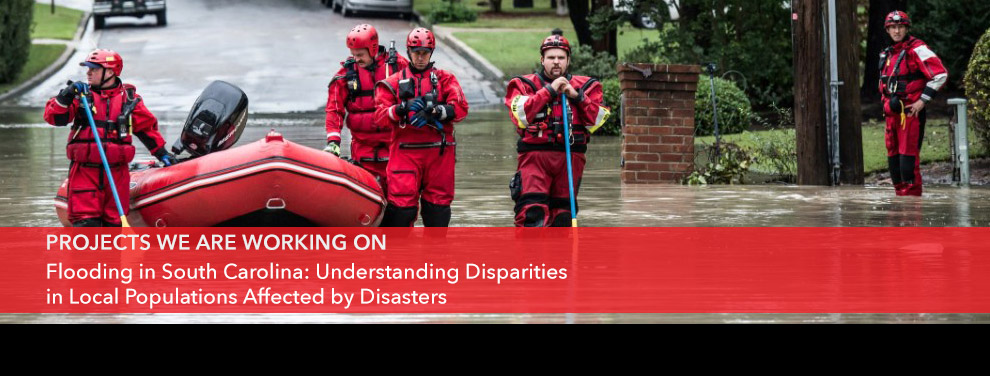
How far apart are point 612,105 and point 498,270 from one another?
1271 cm

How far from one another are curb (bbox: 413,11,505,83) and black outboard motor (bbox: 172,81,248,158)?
21.4 metres

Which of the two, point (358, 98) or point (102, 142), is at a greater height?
point (358, 98)

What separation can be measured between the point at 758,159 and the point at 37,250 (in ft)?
27.9

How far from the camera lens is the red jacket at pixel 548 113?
10.4 m

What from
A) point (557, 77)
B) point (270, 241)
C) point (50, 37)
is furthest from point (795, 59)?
point (50, 37)

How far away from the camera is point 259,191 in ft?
33.9

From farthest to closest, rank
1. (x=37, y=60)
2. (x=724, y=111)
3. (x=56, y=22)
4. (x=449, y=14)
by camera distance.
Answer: (x=449, y=14) < (x=56, y=22) < (x=37, y=60) < (x=724, y=111)

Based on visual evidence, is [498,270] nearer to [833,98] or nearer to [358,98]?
[358,98]

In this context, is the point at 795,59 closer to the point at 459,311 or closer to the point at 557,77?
the point at 557,77

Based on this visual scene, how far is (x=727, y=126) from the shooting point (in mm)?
21266

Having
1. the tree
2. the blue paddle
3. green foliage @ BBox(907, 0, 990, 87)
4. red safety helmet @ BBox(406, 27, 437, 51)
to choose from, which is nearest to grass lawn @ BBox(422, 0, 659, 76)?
the tree

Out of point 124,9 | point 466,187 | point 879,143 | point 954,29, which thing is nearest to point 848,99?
point 466,187

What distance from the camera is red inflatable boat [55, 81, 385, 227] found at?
1036 cm
